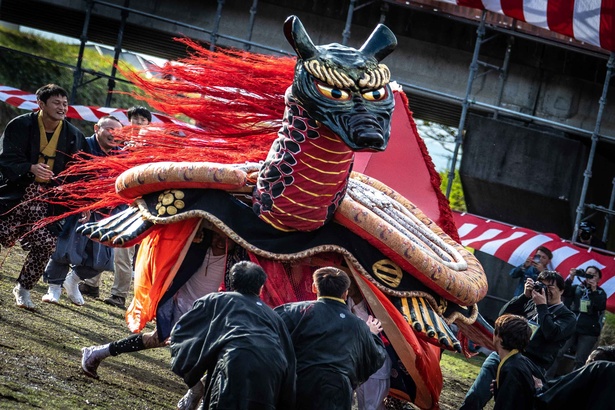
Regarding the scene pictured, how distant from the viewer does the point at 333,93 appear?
5.75 meters

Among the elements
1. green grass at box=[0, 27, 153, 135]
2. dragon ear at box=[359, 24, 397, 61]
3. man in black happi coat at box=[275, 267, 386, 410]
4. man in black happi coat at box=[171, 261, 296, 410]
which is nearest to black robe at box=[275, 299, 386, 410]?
man in black happi coat at box=[275, 267, 386, 410]

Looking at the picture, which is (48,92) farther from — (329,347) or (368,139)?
(329,347)

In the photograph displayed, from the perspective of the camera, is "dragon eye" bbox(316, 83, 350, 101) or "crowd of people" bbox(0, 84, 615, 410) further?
"dragon eye" bbox(316, 83, 350, 101)

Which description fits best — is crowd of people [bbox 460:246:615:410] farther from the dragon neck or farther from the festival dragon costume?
the dragon neck

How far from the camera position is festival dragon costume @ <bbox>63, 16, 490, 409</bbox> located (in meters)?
5.86

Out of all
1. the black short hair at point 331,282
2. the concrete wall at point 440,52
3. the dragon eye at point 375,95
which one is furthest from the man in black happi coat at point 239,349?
the concrete wall at point 440,52

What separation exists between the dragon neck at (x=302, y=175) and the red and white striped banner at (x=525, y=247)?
6176 mm

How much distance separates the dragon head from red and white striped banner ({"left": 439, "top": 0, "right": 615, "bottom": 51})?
771cm

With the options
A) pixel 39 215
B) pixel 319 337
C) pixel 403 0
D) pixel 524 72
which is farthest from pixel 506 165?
pixel 319 337

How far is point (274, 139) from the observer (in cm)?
664

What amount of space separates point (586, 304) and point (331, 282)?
585 centimetres

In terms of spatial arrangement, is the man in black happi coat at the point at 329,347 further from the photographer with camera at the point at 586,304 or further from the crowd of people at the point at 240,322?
the photographer with camera at the point at 586,304

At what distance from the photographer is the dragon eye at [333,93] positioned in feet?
18.9

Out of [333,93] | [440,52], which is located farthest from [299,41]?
[440,52]
